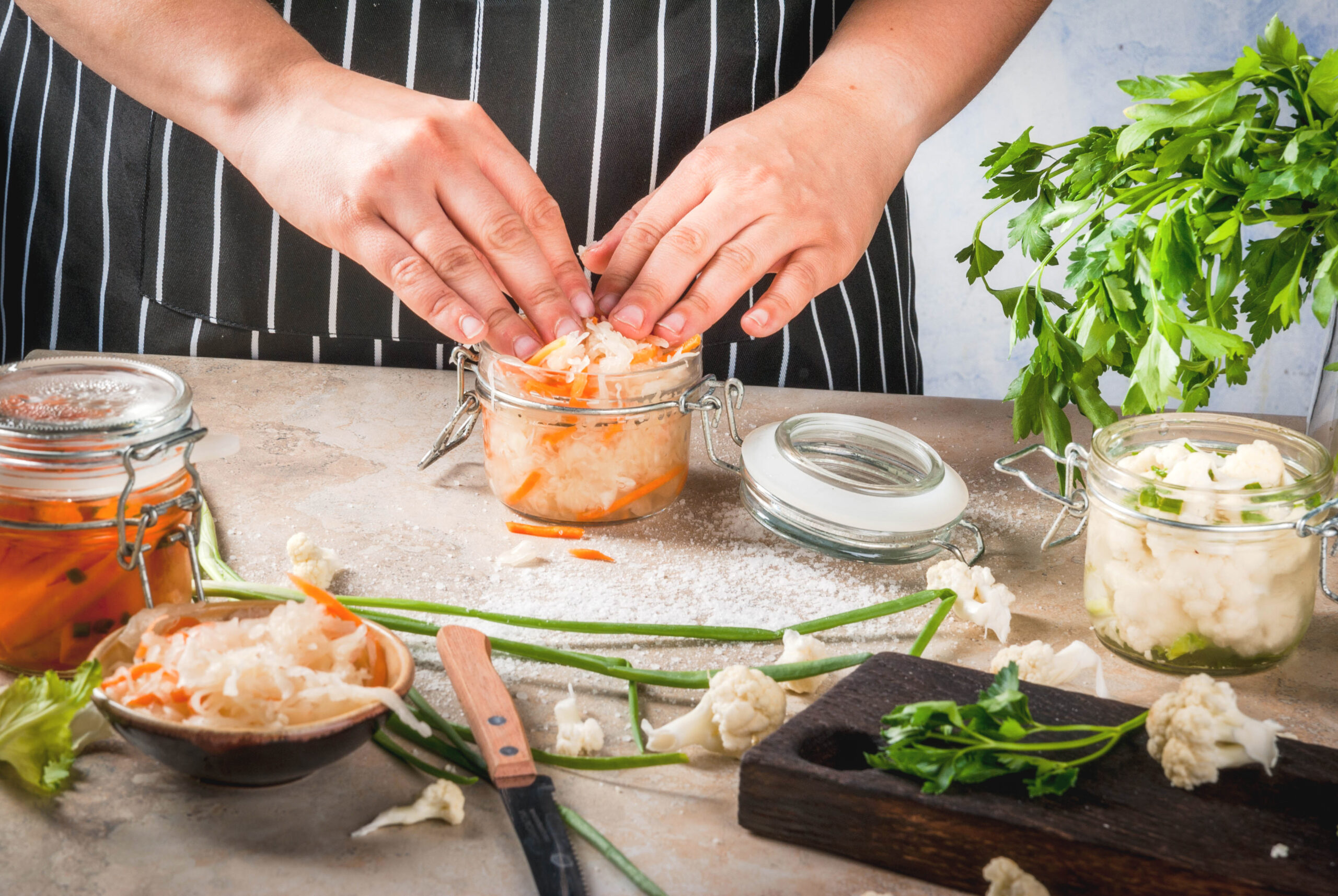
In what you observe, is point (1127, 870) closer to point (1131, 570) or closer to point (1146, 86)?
point (1131, 570)

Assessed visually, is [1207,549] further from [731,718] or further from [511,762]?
[511,762]

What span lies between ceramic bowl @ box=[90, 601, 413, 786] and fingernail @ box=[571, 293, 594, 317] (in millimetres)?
561

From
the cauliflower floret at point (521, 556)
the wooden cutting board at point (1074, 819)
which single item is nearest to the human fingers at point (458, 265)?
the cauliflower floret at point (521, 556)

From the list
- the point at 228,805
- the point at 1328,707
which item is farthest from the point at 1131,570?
the point at 228,805

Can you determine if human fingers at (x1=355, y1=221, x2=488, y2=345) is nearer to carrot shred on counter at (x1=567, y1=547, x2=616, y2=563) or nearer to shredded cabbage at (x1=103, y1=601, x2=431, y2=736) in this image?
carrot shred on counter at (x1=567, y1=547, x2=616, y2=563)

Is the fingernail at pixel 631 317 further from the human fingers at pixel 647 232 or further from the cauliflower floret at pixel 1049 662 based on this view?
the cauliflower floret at pixel 1049 662

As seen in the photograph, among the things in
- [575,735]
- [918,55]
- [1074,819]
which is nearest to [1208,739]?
[1074,819]

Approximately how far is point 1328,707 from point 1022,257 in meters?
A: 2.51

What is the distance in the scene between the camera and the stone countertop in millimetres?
762

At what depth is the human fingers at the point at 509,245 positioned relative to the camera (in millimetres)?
1229

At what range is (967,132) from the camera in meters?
3.18

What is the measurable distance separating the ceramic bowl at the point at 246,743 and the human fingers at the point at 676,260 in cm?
56

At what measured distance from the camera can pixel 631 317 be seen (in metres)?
1.23

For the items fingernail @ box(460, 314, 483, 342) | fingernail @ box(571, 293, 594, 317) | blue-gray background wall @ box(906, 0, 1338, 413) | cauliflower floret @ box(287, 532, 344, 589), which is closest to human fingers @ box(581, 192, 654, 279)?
fingernail @ box(571, 293, 594, 317)
